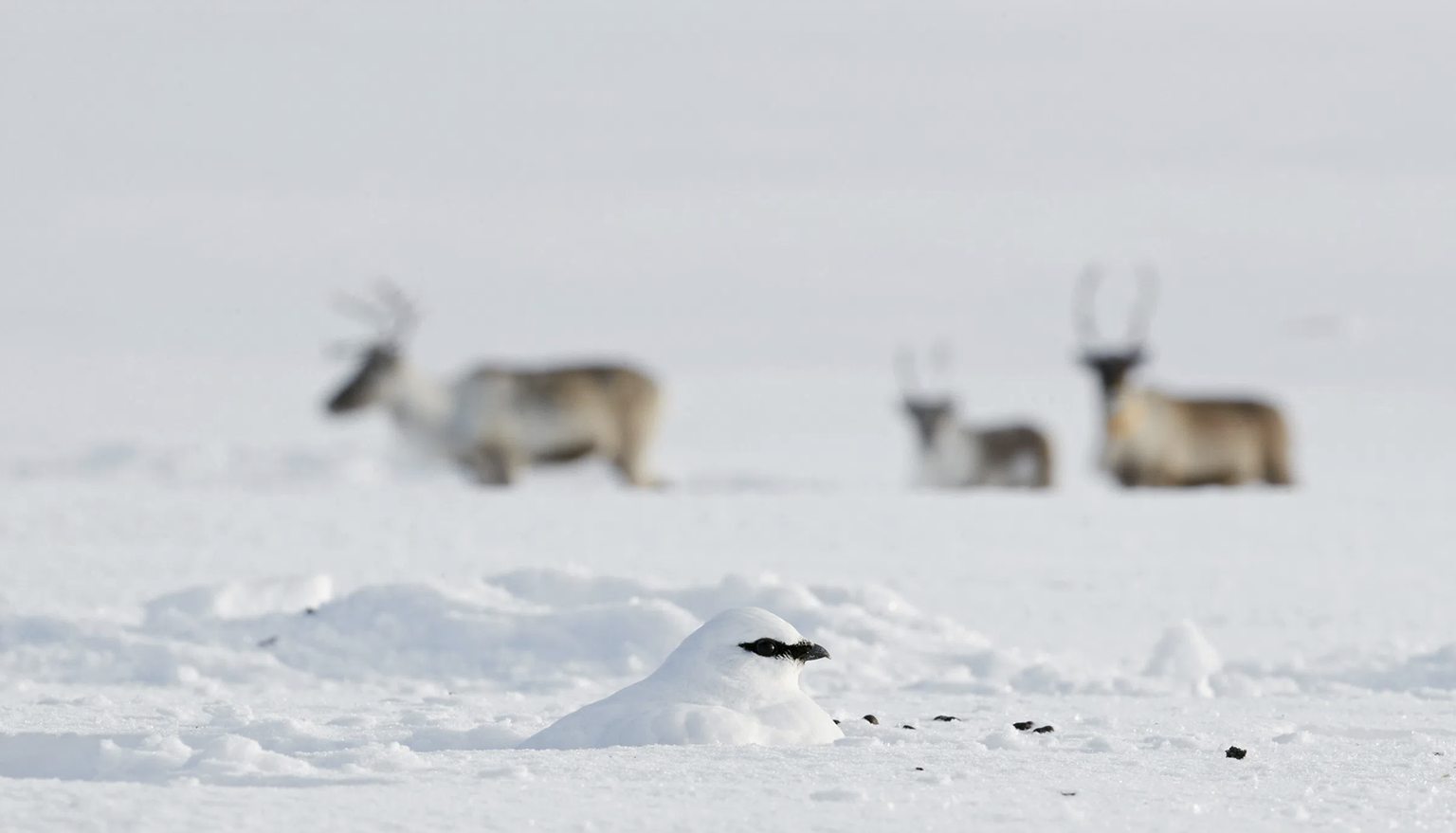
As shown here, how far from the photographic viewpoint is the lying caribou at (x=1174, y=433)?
15008 millimetres

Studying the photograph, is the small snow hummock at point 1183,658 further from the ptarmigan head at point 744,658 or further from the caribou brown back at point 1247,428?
the caribou brown back at point 1247,428

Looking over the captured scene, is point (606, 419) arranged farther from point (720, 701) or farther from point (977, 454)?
point (720, 701)

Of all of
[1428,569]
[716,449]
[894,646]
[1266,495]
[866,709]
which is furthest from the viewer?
[716,449]

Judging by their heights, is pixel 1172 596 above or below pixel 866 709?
above

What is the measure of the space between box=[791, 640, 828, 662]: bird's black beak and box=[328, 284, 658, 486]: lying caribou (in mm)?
10910

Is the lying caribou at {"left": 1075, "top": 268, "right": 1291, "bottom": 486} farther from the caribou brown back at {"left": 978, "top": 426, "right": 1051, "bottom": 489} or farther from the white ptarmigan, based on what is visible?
the white ptarmigan

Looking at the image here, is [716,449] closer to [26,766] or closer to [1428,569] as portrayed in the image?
[1428,569]

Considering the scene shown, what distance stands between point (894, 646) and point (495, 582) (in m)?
1.57

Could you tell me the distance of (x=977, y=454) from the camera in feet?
55.7

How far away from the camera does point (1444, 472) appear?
1883cm

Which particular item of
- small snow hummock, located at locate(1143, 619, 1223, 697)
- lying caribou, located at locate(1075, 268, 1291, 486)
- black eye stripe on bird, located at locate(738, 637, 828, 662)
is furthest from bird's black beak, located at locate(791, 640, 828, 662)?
lying caribou, located at locate(1075, 268, 1291, 486)

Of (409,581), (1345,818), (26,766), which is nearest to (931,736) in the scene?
(1345,818)

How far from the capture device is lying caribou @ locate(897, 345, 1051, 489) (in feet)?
54.7

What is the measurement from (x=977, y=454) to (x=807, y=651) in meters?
12.7
